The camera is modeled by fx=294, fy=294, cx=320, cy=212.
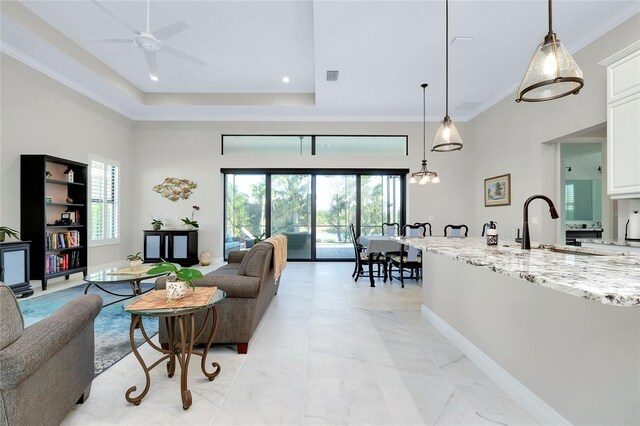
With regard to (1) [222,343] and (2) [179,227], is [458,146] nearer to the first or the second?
(1) [222,343]

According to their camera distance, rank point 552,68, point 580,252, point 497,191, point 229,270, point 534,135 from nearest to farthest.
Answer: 1. point 552,68
2. point 580,252
3. point 229,270
4. point 534,135
5. point 497,191

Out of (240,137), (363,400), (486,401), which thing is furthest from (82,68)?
(486,401)

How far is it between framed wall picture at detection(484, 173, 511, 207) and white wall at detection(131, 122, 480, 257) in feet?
2.13

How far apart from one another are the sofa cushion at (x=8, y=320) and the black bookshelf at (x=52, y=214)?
413 centimetres

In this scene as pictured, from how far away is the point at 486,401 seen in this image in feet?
5.99

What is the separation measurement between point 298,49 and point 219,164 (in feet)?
11.3

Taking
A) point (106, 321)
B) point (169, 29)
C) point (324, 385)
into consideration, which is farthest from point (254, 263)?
point (169, 29)

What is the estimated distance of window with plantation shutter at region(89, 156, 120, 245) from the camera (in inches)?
226

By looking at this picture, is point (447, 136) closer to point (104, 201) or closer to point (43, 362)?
point (43, 362)

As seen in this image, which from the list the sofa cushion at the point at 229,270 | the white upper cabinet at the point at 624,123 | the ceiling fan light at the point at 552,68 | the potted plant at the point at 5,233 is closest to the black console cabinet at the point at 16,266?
the potted plant at the point at 5,233

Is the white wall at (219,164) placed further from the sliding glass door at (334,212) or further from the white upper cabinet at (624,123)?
the white upper cabinet at (624,123)

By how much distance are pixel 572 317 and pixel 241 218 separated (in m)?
6.58

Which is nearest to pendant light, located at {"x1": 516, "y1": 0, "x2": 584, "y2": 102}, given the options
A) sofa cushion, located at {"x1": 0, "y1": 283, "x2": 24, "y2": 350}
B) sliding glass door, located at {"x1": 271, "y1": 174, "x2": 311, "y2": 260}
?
sofa cushion, located at {"x1": 0, "y1": 283, "x2": 24, "y2": 350}

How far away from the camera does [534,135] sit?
16.1 ft
